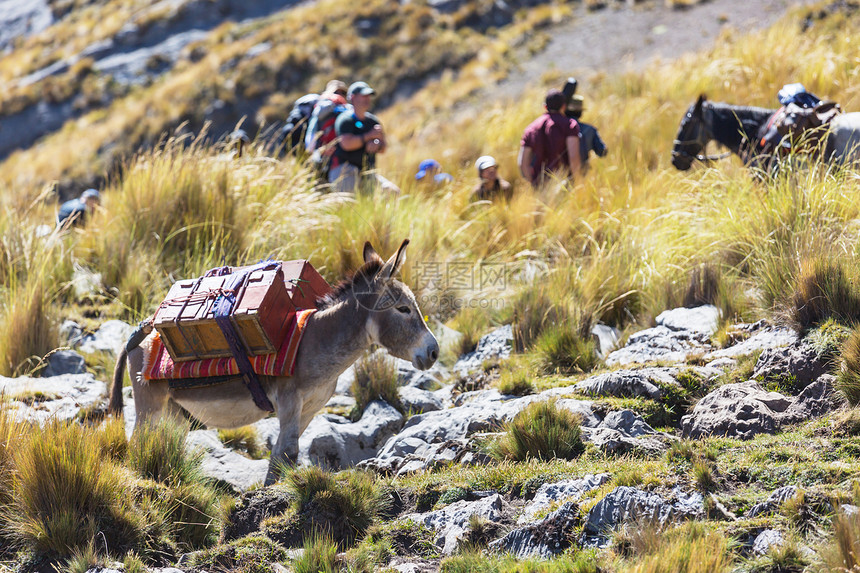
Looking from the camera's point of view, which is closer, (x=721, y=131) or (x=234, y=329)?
(x=234, y=329)

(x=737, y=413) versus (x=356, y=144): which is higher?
(x=356, y=144)

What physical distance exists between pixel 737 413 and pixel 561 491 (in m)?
1.46

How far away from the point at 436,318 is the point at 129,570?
5.07m

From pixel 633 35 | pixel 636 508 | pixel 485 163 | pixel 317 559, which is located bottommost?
pixel 633 35

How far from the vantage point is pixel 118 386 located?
19.9 feet

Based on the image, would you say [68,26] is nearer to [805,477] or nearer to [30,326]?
[30,326]

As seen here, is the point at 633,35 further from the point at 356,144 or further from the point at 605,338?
the point at 605,338

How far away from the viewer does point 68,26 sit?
4316 cm

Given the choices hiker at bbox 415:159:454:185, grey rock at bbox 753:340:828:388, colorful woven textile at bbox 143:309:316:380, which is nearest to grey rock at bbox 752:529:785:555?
grey rock at bbox 753:340:828:388

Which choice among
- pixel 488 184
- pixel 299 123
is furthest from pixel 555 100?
pixel 299 123

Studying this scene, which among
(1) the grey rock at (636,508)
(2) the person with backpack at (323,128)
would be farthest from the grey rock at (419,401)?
(2) the person with backpack at (323,128)

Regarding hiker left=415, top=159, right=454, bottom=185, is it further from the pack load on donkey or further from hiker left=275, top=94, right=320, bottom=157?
the pack load on donkey

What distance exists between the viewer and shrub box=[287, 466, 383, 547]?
4.63 meters

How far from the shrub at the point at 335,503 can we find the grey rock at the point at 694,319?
11.7 ft
